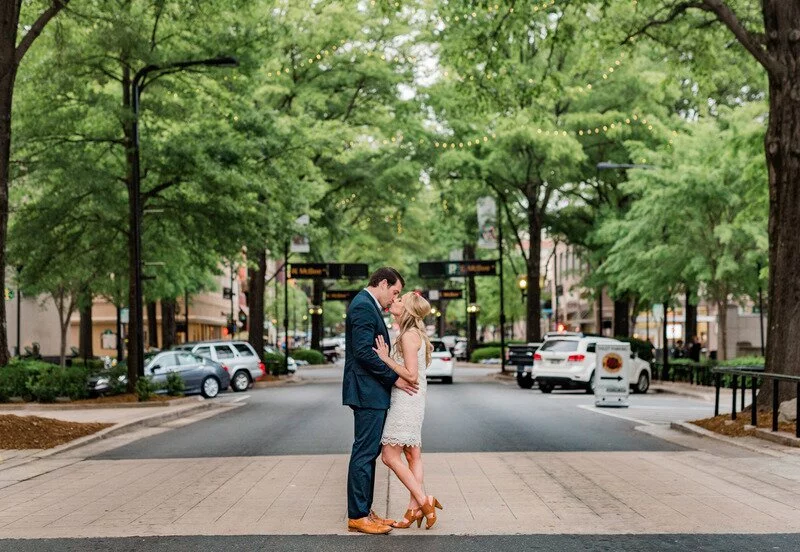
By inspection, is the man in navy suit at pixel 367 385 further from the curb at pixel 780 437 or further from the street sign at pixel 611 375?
the street sign at pixel 611 375

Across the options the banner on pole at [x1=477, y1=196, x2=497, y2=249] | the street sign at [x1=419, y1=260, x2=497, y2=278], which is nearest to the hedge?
the banner on pole at [x1=477, y1=196, x2=497, y2=249]

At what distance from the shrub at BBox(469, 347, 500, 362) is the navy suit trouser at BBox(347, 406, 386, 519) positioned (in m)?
56.0

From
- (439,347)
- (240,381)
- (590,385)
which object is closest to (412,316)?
(590,385)

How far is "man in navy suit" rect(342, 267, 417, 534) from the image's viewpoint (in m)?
8.34

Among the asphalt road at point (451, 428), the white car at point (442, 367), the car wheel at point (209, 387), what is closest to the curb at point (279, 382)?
the white car at point (442, 367)

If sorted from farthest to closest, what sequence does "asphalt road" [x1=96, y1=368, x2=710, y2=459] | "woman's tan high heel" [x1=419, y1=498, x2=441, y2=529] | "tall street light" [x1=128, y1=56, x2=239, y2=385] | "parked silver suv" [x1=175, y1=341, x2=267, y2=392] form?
1. "parked silver suv" [x1=175, y1=341, x2=267, y2=392]
2. "tall street light" [x1=128, y1=56, x2=239, y2=385]
3. "asphalt road" [x1=96, y1=368, x2=710, y2=459]
4. "woman's tan high heel" [x1=419, y1=498, x2=441, y2=529]

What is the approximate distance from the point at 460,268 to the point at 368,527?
147 feet

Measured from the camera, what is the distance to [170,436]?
1897 cm

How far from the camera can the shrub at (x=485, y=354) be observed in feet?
212

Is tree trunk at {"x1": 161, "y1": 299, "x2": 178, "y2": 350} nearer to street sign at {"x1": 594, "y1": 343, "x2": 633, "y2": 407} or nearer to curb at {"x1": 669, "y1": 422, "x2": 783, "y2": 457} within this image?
street sign at {"x1": 594, "y1": 343, "x2": 633, "y2": 407}

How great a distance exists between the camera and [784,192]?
17375 millimetres

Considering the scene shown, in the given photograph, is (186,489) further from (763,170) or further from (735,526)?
(763,170)

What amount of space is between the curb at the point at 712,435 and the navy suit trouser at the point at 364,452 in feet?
24.2

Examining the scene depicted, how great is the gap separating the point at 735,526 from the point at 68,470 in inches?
320
